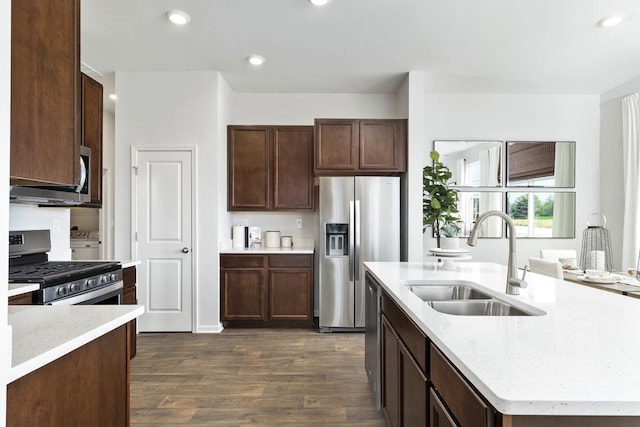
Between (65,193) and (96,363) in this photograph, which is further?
(65,193)

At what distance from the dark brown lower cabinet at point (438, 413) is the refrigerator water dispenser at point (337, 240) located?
9.51ft

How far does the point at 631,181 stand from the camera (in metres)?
4.23

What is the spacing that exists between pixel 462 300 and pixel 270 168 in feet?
10.0

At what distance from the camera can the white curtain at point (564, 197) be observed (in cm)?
480

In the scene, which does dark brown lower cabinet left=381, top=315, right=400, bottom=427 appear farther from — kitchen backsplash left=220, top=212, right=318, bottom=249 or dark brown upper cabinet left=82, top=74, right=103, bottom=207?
kitchen backsplash left=220, top=212, right=318, bottom=249

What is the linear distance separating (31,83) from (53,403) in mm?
929

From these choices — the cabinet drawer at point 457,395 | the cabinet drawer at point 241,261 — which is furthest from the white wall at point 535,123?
the cabinet drawer at point 457,395

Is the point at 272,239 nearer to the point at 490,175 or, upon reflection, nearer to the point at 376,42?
the point at 376,42

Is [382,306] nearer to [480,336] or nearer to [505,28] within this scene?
[480,336]

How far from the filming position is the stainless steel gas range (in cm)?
220

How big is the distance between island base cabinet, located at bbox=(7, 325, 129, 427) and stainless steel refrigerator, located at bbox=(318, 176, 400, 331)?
8.99 feet

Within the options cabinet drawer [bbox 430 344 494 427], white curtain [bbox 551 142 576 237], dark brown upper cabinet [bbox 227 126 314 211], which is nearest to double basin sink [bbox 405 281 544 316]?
cabinet drawer [bbox 430 344 494 427]

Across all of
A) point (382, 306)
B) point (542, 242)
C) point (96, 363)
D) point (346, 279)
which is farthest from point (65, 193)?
point (542, 242)

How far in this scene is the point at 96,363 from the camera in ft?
4.36
